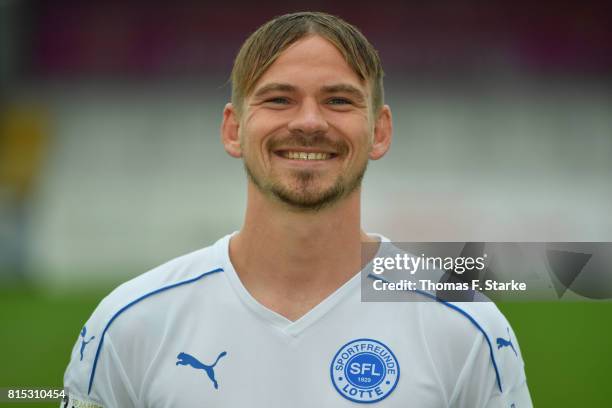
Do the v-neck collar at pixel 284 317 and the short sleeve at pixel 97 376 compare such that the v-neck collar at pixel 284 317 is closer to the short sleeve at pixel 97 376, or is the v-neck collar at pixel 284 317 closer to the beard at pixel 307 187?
the beard at pixel 307 187

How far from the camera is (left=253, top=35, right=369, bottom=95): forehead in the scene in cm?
272

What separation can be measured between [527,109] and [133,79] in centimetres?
1064

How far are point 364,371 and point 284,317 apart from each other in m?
0.33

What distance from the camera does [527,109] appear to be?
2159 cm

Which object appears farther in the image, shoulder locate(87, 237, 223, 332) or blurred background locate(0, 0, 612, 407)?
blurred background locate(0, 0, 612, 407)

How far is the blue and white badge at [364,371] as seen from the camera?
105 inches

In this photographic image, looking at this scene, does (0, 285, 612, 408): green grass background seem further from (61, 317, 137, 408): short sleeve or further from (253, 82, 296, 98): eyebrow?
(253, 82, 296, 98): eyebrow

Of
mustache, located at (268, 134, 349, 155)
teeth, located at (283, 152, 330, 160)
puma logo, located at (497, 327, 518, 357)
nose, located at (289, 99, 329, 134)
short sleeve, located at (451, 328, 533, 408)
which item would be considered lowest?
short sleeve, located at (451, 328, 533, 408)

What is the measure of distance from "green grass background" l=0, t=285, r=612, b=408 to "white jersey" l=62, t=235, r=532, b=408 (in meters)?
3.68

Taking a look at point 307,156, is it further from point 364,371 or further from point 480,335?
point 480,335

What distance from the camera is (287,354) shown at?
273 cm

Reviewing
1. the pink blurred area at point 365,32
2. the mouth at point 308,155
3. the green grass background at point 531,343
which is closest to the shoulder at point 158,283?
the mouth at point 308,155

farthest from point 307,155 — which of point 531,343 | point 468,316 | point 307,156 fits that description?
point 531,343

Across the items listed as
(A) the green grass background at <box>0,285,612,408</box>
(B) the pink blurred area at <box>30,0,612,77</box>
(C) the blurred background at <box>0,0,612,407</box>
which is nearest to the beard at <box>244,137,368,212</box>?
(A) the green grass background at <box>0,285,612,408</box>
